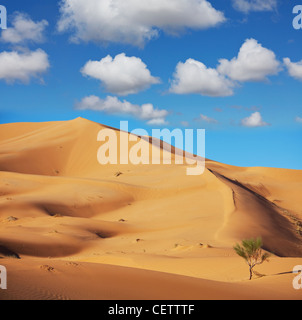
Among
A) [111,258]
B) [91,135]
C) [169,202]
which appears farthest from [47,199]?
[91,135]

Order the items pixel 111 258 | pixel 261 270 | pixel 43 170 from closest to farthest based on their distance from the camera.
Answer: pixel 261 270, pixel 111 258, pixel 43 170

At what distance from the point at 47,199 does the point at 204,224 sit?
38.9 feet

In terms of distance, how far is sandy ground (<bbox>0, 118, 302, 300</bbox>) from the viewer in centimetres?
897

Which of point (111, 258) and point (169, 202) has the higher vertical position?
point (169, 202)

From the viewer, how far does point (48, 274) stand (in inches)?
336

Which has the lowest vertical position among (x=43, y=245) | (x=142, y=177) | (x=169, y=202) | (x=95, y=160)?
(x=43, y=245)

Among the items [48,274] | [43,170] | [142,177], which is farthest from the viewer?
[43,170]

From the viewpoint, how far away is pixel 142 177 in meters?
39.6

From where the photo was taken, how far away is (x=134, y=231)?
25156 millimetres

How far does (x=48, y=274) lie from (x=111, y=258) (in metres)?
8.65

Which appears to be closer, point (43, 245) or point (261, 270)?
point (261, 270)

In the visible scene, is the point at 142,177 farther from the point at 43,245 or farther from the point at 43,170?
the point at 43,245

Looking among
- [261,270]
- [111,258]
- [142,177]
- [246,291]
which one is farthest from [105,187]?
[246,291]

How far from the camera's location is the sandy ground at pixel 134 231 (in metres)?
8.97
